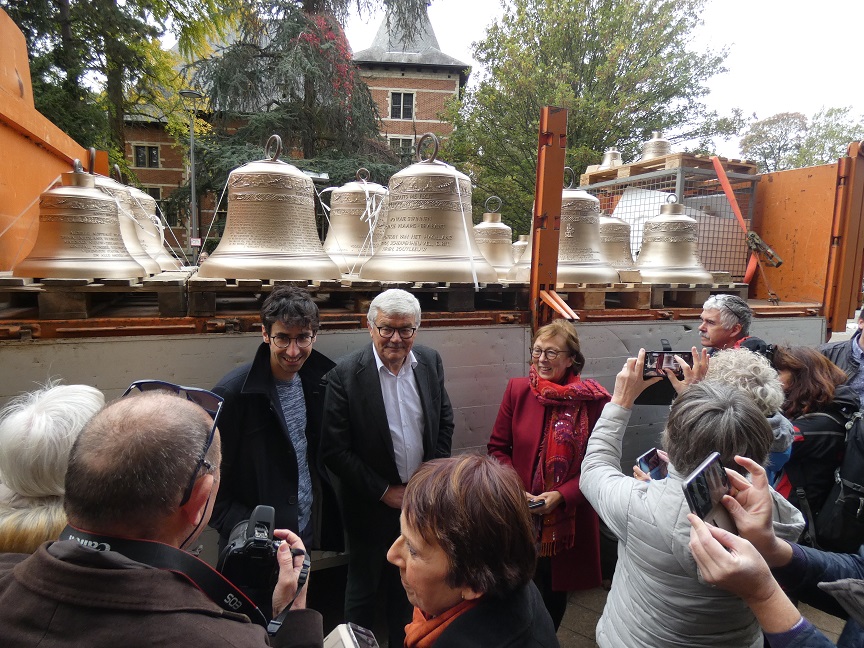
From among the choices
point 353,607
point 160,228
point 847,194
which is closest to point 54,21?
point 160,228

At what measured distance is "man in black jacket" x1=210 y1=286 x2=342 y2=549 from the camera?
2184mm

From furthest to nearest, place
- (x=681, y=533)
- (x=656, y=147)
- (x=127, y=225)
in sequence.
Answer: (x=656, y=147) < (x=127, y=225) < (x=681, y=533)

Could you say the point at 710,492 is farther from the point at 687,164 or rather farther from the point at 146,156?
the point at 146,156

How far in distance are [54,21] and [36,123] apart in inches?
397

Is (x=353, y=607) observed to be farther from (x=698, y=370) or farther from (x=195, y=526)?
(x=698, y=370)

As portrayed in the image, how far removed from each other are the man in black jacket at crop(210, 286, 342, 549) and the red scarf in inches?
48.7

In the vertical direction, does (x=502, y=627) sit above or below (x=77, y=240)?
below

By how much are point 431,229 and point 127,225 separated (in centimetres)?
300

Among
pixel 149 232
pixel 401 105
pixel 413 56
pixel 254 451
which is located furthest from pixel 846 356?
pixel 413 56

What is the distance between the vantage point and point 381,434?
95.9 inches

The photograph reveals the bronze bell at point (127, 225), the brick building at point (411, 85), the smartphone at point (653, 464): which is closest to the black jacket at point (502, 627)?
the smartphone at point (653, 464)

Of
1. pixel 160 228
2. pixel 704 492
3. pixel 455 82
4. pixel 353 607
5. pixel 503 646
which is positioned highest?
pixel 455 82

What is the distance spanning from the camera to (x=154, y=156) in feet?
91.5

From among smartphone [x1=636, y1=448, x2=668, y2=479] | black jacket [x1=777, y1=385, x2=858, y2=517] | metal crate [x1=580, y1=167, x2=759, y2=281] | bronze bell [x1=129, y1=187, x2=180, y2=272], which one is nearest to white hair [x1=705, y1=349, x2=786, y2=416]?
smartphone [x1=636, y1=448, x2=668, y2=479]
